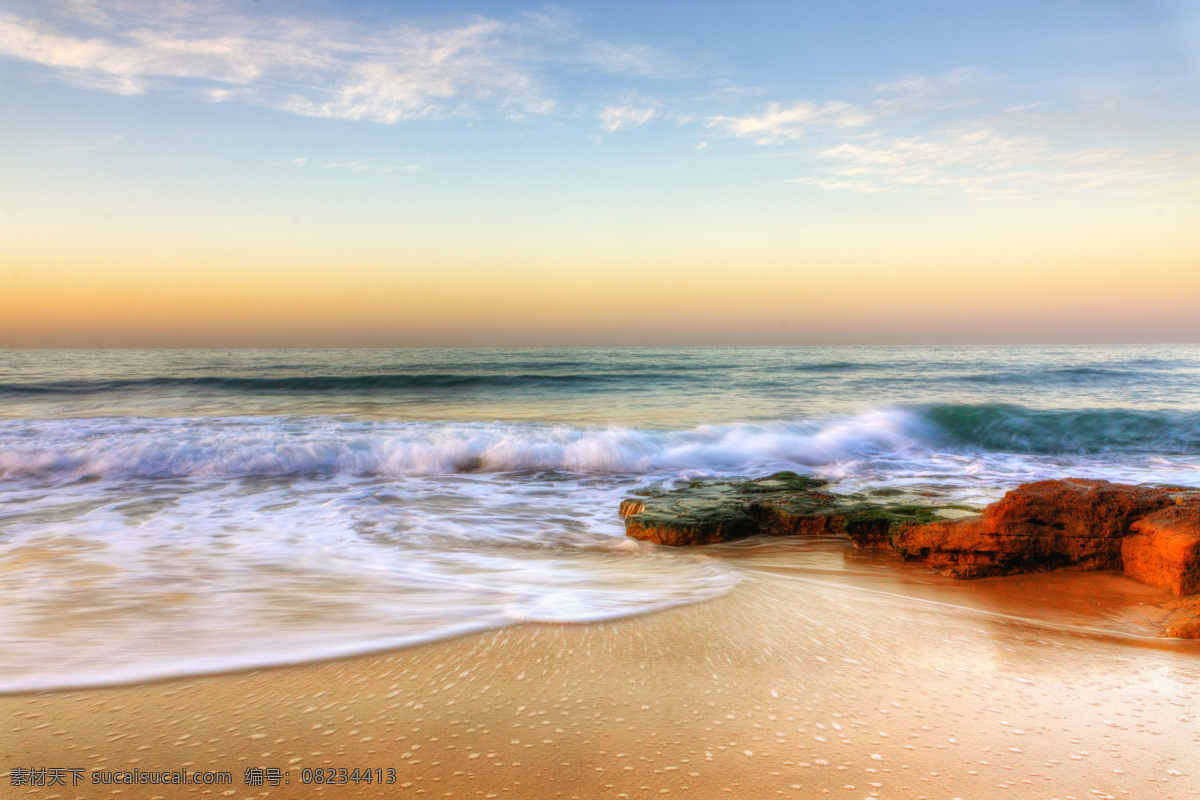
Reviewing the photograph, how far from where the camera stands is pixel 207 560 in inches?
169

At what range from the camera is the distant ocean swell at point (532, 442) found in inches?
344

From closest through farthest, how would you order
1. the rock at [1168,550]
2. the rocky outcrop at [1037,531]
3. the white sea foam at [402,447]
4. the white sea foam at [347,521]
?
the white sea foam at [347,521], the rock at [1168,550], the rocky outcrop at [1037,531], the white sea foam at [402,447]

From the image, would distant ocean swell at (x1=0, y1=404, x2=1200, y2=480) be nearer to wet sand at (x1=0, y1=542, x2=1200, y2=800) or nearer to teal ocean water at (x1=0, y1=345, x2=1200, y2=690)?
teal ocean water at (x1=0, y1=345, x2=1200, y2=690)

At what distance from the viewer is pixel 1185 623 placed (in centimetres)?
288

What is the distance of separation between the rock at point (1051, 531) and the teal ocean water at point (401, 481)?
5.12 feet

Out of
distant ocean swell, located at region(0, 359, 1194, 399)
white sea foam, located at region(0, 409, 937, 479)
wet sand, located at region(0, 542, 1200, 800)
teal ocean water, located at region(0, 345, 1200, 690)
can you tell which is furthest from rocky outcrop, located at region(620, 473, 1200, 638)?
distant ocean swell, located at region(0, 359, 1194, 399)

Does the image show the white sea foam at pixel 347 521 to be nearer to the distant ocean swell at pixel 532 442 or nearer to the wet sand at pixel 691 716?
the distant ocean swell at pixel 532 442

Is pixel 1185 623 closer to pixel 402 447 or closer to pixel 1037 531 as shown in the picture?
pixel 1037 531

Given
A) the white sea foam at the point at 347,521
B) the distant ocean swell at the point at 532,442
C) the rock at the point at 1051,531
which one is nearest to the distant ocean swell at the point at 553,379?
the distant ocean swell at the point at 532,442

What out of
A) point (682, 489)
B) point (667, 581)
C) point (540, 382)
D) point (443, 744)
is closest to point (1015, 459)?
point (682, 489)

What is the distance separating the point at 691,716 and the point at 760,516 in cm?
335

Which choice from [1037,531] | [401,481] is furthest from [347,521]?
[1037,531]

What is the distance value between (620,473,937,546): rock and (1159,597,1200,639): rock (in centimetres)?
151

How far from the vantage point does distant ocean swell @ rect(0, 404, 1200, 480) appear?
28.7 feet
